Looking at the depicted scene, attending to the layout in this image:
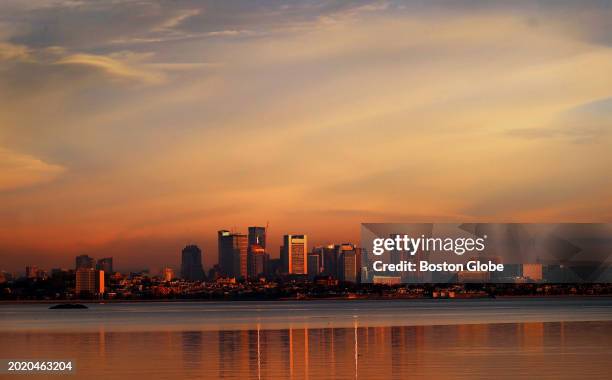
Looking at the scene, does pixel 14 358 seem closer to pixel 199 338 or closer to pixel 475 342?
pixel 199 338

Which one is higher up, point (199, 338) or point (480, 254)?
point (480, 254)

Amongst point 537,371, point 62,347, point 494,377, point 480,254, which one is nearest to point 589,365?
point 537,371

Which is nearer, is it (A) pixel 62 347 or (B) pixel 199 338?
(A) pixel 62 347

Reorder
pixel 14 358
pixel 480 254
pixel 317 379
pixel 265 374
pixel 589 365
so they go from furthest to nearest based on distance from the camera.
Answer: pixel 480 254 → pixel 14 358 → pixel 589 365 → pixel 265 374 → pixel 317 379

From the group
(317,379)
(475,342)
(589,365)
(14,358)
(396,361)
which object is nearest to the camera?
(317,379)

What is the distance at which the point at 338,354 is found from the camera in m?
54.8

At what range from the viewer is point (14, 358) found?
57.7 meters

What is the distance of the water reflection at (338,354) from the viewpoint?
145 ft

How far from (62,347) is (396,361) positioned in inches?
1044

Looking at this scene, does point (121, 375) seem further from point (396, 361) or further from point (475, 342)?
point (475, 342)

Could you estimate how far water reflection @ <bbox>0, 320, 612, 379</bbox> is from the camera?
44.2 metres

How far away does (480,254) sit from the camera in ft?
235

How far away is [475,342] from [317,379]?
88.9 feet

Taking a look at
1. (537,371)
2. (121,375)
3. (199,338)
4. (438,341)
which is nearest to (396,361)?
(537,371)
